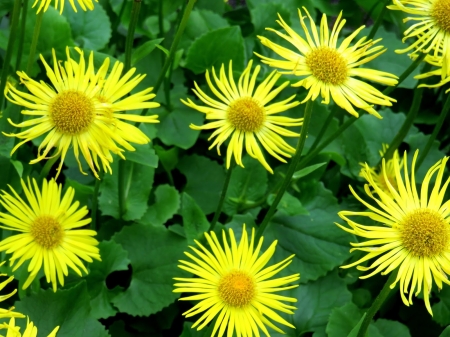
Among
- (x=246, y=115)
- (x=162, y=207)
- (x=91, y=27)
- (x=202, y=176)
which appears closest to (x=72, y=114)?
(x=246, y=115)

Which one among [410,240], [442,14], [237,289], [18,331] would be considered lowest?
[18,331]

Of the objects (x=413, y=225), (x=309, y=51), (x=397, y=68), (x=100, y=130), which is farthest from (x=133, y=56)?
(x=397, y=68)

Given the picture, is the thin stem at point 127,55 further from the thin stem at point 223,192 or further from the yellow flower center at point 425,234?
the yellow flower center at point 425,234

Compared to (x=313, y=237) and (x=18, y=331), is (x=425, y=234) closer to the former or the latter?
(x=313, y=237)

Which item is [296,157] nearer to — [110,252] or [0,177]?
[110,252]

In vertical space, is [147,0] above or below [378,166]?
above

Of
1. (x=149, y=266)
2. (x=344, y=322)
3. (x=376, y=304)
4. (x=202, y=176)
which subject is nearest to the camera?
(x=376, y=304)
